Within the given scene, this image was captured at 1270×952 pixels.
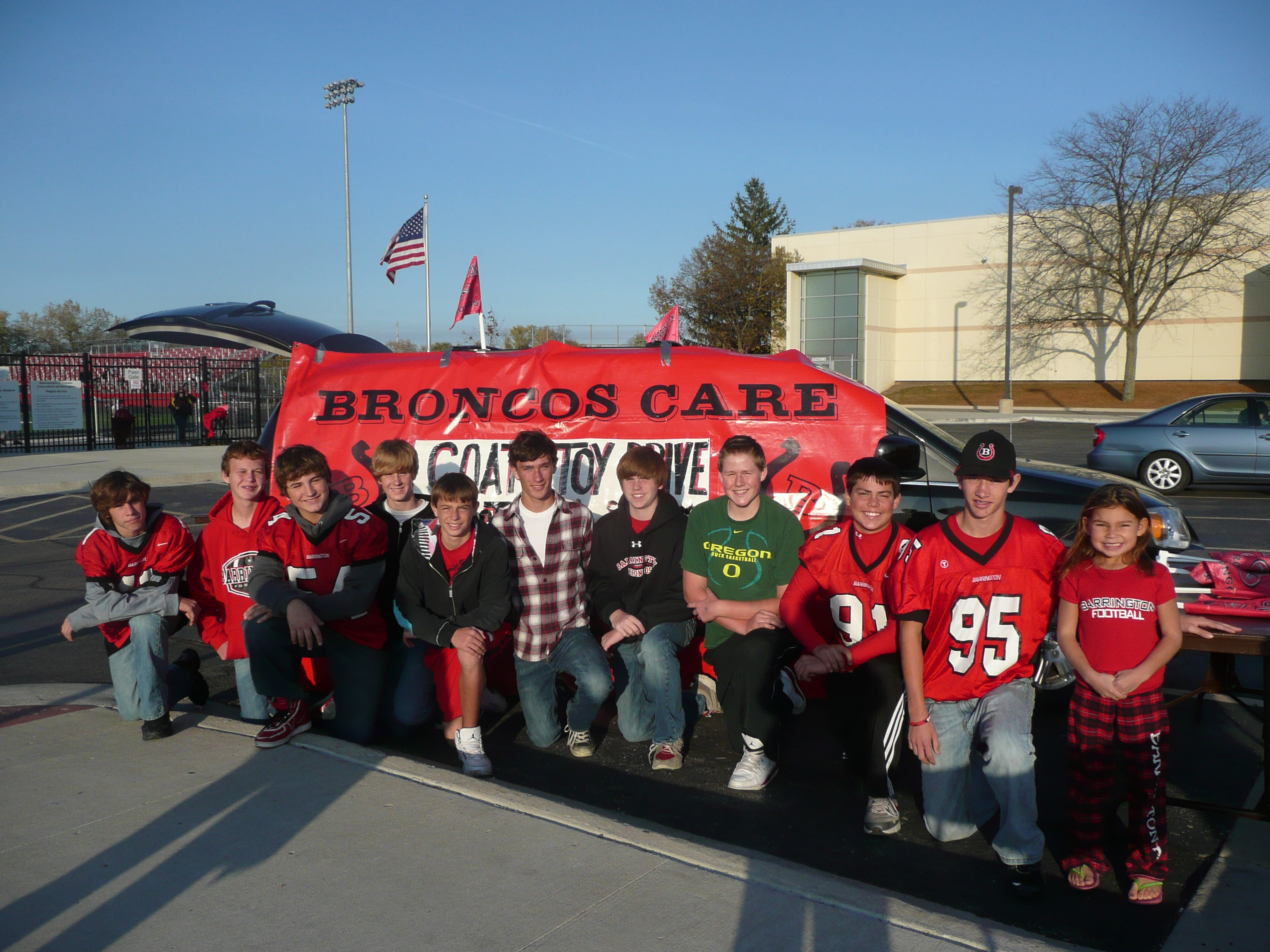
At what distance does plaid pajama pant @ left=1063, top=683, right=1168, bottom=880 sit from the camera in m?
3.28

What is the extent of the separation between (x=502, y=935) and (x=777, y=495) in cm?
305

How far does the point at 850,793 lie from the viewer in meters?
4.20

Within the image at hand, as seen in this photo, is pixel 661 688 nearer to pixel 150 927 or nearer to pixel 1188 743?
pixel 150 927

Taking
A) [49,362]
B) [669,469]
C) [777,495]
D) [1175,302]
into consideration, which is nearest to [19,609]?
[669,469]

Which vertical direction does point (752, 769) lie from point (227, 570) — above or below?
below

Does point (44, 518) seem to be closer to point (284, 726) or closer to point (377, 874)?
point (284, 726)

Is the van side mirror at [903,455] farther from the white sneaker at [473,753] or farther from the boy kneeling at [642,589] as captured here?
the white sneaker at [473,753]

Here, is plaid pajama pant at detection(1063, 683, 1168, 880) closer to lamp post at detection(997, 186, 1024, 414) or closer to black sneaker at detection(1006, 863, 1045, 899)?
black sneaker at detection(1006, 863, 1045, 899)

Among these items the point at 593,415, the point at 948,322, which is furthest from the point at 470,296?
the point at 948,322

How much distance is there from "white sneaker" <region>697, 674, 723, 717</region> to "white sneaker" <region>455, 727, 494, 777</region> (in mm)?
1315

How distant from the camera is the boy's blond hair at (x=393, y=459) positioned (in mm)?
5195

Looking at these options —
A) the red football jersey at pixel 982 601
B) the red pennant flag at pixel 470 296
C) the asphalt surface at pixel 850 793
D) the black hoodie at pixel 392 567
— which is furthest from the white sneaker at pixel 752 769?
the red pennant flag at pixel 470 296

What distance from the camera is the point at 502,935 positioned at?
276 centimetres

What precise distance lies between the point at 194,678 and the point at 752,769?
2904mm
